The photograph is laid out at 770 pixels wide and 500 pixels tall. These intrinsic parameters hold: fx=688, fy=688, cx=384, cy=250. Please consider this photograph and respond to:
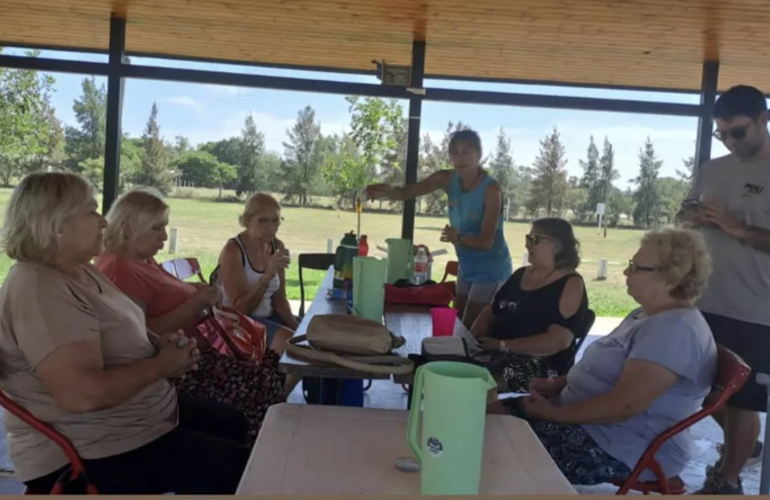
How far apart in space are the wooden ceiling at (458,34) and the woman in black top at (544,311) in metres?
1.95

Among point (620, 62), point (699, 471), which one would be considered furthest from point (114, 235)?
point (620, 62)

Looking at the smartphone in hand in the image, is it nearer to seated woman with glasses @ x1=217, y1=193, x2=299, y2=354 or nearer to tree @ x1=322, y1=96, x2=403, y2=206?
seated woman with glasses @ x1=217, y1=193, x2=299, y2=354

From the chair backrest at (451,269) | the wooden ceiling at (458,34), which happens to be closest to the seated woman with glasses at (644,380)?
the chair backrest at (451,269)

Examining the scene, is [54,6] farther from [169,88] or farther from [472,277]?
[472,277]

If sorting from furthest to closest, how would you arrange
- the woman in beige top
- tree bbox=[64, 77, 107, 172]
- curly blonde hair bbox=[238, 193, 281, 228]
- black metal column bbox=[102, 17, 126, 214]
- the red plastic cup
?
1. tree bbox=[64, 77, 107, 172]
2. black metal column bbox=[102, 17, 126, 214]
3. curly blonde hair bbox=[238, 193, 281, 228]
4. the red plastic cup
5. the woman in beige top

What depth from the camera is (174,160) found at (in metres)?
5.77

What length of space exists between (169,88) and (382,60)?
158cm

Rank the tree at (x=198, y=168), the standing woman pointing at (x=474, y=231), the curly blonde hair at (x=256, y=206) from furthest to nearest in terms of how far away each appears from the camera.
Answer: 1. the tree at (x=198, y=168)
2. the standing woman pointing at (x=474, y=231)
3. the curly blonde hair at (x=256, y=206)

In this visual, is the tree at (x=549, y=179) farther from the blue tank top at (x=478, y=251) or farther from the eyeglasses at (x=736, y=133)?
the eyeglasses at (x=736, y=133)

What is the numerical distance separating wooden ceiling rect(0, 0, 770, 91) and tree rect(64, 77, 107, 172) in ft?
1.10

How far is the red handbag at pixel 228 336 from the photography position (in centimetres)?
241

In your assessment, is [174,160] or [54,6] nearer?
[54,6]

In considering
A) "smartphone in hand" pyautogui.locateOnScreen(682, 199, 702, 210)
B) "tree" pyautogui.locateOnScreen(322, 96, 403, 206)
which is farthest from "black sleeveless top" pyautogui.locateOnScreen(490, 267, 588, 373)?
"tree" pyautogui.locateOnScreen(322, 96, 403, 206)

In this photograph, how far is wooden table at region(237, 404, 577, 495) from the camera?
3.26 ft
